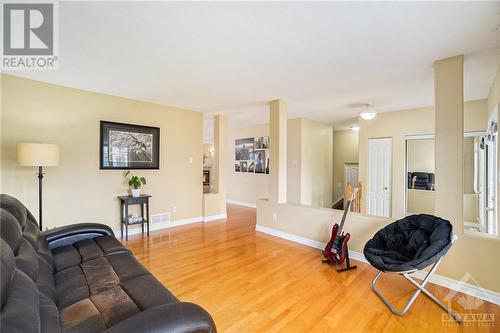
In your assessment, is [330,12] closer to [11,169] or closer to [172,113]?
[172,113]

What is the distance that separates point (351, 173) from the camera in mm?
6664

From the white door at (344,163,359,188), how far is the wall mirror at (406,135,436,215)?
1637 mm

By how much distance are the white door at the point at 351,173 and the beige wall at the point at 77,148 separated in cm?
471

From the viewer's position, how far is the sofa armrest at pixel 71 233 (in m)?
2.11

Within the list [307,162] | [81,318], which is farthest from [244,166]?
[81,318]

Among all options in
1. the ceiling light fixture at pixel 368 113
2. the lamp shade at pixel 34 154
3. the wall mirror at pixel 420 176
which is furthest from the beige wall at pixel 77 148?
the wall mirror at pixel 420 176

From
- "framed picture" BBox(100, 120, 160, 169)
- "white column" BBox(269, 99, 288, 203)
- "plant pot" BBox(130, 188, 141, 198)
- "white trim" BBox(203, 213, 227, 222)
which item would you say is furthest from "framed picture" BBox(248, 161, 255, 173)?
"plant pot" BBox(130, 188, 141, 198)

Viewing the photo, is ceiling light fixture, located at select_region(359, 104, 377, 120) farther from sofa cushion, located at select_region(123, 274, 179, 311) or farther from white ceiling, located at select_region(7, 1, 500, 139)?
sofa cushion, located at select_region(123, 274, 179, 311)

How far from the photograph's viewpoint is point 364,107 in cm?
458

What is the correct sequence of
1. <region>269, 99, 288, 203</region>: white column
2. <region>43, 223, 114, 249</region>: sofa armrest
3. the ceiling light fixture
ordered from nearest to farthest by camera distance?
<region>43, 223, 114, 249</region>: sofa armrest → <region>269, 99, 288, 203</region>: white column → the ceiling light fixture

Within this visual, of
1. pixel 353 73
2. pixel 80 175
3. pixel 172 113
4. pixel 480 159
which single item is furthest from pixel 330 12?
pixel 480 159

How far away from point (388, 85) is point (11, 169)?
5.26m

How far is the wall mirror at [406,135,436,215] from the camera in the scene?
479 centimetres

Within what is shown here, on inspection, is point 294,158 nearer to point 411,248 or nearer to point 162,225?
point 162,225
